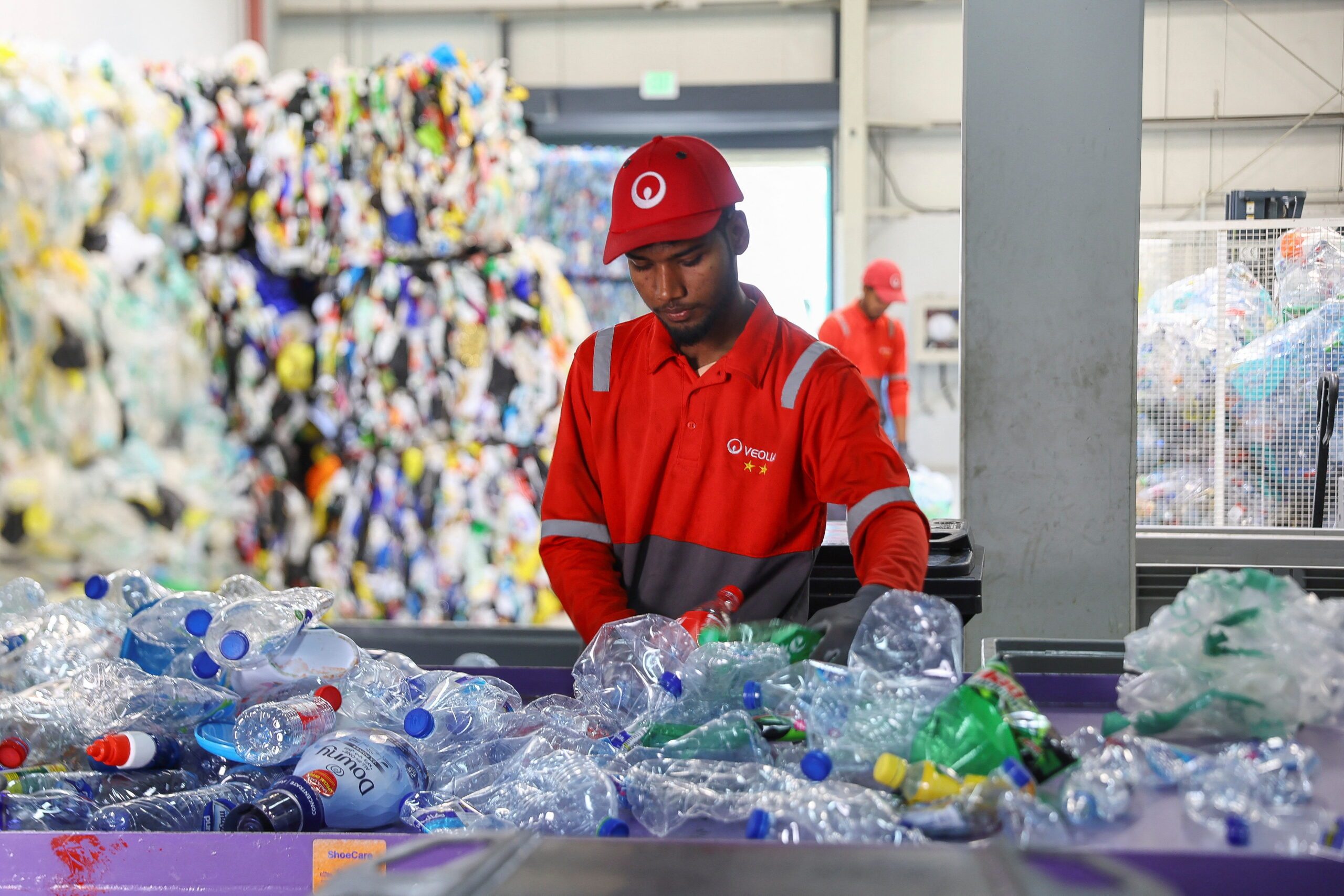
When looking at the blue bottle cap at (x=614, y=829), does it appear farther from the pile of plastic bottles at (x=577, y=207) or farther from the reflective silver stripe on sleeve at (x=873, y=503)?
the pile of plastic bottles at (x=577, y=207)

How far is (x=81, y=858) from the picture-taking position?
4.01ft

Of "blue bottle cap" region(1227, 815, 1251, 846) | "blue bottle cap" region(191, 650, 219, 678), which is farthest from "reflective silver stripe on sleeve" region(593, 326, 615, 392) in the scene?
"blue bottle cap" region(1227, 815, 1251, 846)

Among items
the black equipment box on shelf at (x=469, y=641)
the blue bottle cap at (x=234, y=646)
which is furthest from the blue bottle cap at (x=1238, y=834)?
the black equipment box on shelf at (x=469, y=641)

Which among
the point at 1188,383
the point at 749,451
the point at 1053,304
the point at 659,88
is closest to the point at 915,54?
the point at 659,88

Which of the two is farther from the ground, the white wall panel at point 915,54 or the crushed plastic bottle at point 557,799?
the white wall panel at point 915,54

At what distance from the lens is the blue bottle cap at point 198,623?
65.9 inches

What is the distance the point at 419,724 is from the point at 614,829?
1.17 feet

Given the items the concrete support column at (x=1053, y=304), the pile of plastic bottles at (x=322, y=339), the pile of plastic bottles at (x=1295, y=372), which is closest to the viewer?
the concrete support column at (x=1053, y=304)

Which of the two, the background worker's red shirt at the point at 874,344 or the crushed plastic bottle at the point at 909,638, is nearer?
the crushed plastic bottle at the point at 909,638

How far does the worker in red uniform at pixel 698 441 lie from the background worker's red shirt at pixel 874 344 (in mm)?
Answer: 5533

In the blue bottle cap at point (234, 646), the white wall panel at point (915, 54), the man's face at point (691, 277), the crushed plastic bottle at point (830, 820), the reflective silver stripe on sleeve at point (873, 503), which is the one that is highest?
the white wall panel at point (915, 54)

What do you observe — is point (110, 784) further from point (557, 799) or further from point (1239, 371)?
point (1239, 371)

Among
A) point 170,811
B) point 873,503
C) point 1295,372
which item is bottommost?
point 170,811

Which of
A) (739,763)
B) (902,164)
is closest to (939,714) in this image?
(739,763)
